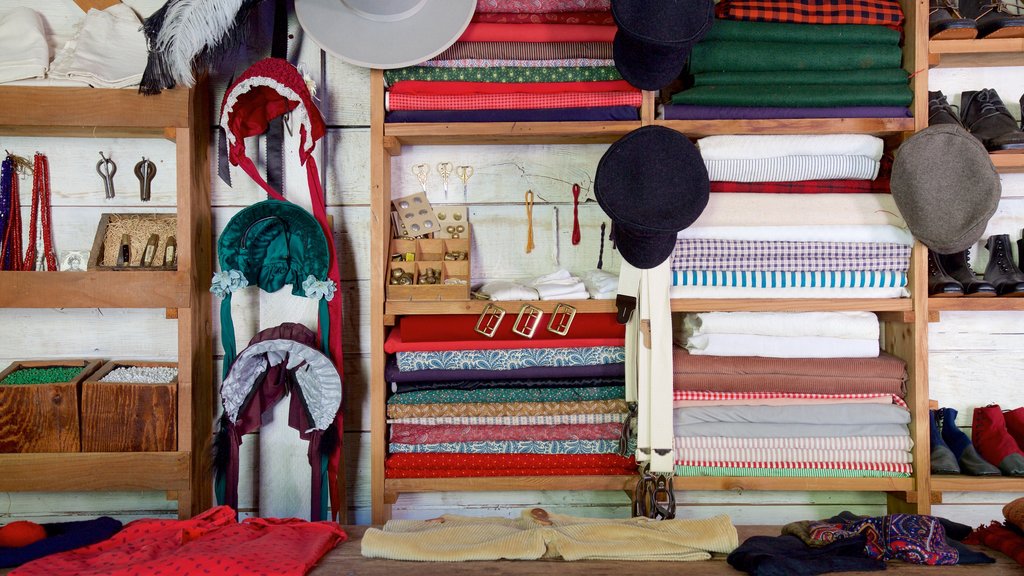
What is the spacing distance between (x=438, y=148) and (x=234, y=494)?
1191 mm

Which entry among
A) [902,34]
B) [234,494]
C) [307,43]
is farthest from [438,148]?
[902,34]

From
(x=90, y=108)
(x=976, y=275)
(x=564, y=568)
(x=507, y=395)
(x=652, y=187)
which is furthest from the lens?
(x=976, y=275)

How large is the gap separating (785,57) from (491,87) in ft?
2.67

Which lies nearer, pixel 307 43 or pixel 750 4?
pixel 750 4

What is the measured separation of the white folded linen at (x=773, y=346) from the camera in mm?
2141

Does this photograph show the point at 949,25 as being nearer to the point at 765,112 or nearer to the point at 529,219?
the point at 765,112

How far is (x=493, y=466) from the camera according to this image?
7.13 feet

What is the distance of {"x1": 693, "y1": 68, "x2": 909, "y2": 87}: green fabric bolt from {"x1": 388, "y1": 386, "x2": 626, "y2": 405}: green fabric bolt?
91 centimetres

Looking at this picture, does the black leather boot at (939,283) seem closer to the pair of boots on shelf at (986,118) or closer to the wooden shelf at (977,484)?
the pair of boots on shelf at (986,118)

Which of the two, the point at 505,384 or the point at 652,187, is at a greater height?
the point at 652,187

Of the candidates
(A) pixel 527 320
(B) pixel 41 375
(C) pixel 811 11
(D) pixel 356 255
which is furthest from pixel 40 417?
(C) pixel 811 11

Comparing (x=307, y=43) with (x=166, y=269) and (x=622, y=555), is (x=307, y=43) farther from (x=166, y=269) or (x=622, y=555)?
(x=622, y=555)

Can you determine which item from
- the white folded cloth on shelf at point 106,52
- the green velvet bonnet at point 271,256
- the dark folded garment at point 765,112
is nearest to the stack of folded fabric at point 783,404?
the dark folded garment at point 765,112

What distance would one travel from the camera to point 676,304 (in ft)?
6.89
